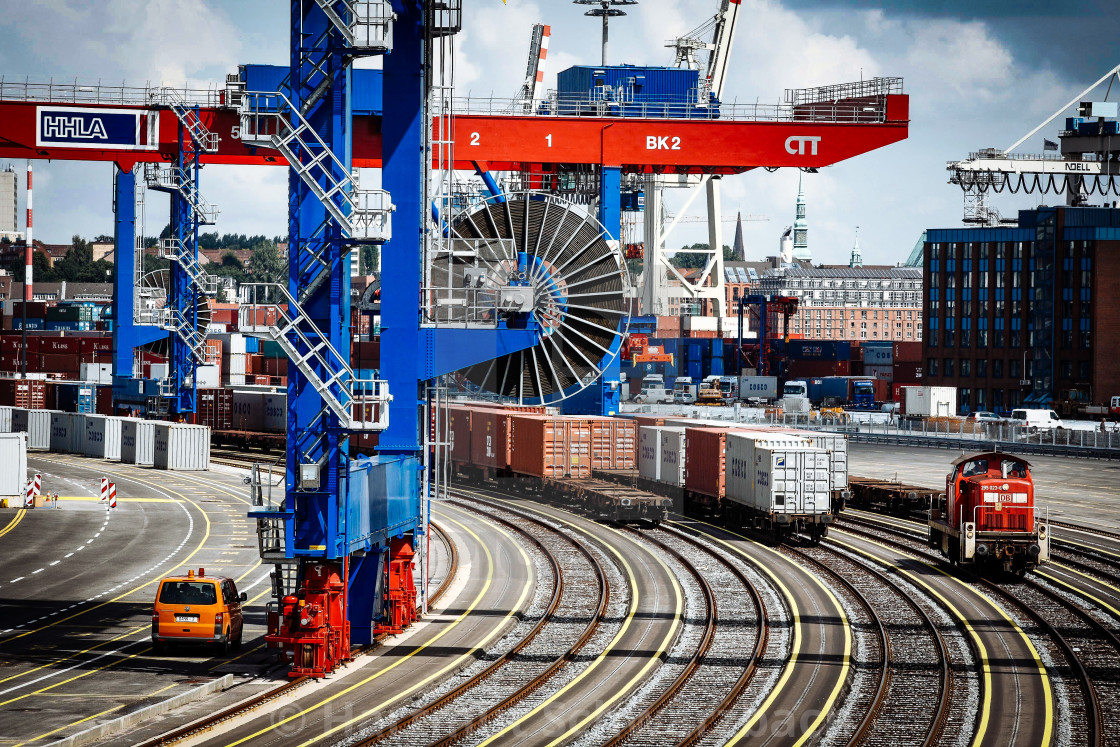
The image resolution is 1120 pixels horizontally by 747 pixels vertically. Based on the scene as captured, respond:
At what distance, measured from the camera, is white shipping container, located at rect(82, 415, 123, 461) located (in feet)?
251

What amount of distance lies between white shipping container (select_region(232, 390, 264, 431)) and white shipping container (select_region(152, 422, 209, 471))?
1534cm

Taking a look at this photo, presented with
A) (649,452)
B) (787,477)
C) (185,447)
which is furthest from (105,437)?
(787,477)

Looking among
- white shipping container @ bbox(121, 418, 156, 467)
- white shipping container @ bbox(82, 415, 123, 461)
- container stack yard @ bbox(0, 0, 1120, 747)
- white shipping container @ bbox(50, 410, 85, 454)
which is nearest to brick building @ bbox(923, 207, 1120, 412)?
container stack yard @ bbox(0, 0, 1120, 747)

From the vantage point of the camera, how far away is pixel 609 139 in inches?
1823

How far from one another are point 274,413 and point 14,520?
34.4 metres

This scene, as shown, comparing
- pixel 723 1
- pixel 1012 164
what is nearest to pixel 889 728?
pixel 723 1

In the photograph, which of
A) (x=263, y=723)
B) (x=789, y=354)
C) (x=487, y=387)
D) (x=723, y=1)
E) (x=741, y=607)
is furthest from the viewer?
(x=789, y=354)

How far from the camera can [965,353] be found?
12025 centimetres

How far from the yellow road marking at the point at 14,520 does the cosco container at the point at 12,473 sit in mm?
753

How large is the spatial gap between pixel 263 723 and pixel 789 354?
137m

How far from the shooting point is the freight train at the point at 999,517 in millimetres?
35531

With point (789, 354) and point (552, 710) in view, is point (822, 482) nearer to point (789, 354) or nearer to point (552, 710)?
point (552, 710)

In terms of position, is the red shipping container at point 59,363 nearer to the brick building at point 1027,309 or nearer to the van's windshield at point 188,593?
the brick building at point 1027,309

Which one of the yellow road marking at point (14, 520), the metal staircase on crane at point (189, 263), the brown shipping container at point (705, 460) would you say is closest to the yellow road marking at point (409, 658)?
the brown shipping container at point (705, 460)
